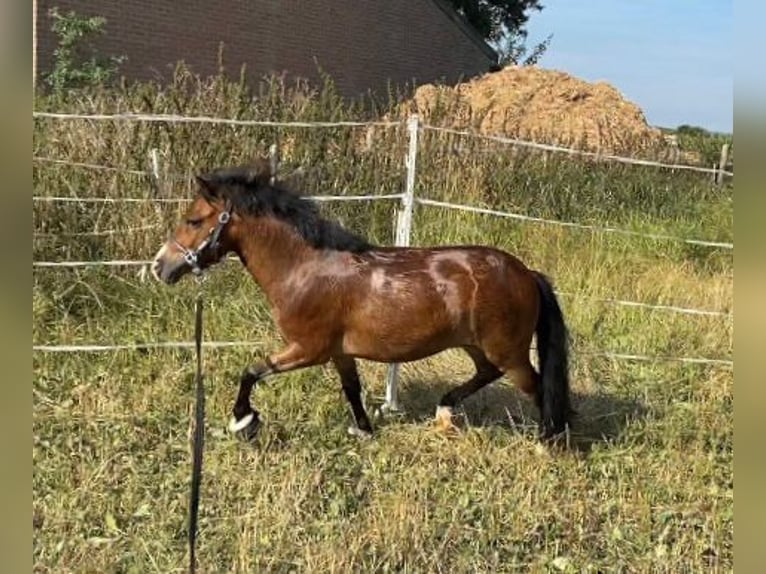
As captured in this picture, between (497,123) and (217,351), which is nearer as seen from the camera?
(217,351)

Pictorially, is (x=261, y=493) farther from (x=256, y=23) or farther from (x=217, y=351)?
(x=256, y=23)

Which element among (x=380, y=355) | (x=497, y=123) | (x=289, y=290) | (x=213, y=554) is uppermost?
(x=497, y=123)

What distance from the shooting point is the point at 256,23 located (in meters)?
16.9

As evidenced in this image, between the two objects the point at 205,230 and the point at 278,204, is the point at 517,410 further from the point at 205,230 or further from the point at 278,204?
the point at 205,230

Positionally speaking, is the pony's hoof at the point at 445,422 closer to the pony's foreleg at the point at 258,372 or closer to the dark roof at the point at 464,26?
the pony's foreleg at the point at 258,372

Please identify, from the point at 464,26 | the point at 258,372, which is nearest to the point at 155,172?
the point at 258,372

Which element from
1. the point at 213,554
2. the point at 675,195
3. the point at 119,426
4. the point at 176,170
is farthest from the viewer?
the point at 675,195

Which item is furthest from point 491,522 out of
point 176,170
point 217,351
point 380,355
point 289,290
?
point 176,170

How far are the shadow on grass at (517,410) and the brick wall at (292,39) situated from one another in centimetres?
796

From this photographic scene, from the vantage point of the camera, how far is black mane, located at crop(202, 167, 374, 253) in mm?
4480

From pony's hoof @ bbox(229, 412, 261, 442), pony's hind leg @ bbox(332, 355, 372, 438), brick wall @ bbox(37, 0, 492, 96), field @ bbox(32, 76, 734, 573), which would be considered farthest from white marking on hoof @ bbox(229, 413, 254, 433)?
brick wall @ bbox(37, 0, 492, 96)

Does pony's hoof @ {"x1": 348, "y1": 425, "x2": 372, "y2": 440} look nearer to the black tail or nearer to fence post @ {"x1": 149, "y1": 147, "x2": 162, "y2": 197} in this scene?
the black tail

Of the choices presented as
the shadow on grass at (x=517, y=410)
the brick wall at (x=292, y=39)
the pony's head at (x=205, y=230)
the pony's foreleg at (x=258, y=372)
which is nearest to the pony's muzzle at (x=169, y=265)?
the pony's head at (x=205, y=230)

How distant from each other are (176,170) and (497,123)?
836 centimetres
